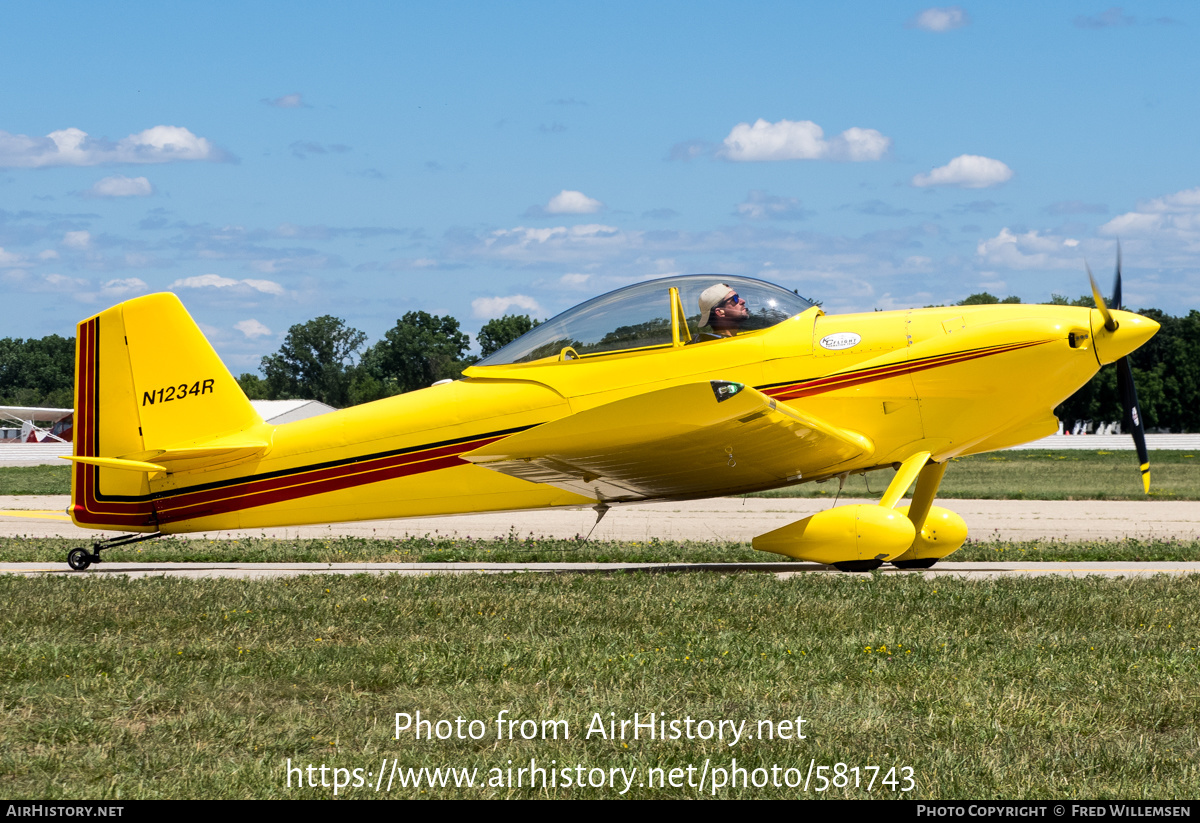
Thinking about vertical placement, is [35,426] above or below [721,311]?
above

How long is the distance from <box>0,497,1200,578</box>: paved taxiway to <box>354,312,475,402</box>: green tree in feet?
247

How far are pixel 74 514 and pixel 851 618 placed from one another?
342 inches

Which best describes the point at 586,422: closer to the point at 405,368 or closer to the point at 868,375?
the point at 868,375

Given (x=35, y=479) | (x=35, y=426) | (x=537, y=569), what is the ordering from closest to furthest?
1. (x=537, y=569)
2. (x=35, y=479)
3. (x=35, y=426)

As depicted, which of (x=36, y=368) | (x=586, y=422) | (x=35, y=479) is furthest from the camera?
(x=36, y=368)

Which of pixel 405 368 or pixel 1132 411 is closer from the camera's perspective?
pixel 1132 411

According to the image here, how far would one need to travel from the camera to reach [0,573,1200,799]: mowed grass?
14.8 ft

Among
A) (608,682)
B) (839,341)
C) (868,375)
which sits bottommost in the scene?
(608,682)

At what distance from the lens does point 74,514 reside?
470 inches

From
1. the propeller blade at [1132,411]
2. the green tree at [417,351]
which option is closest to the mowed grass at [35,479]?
the propeller blade at [1132,411]

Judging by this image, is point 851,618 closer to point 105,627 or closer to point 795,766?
point 795,766

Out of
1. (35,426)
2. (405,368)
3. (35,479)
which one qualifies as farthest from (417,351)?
(35,479)

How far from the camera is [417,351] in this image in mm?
104438

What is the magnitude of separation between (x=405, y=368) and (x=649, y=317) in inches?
3833
